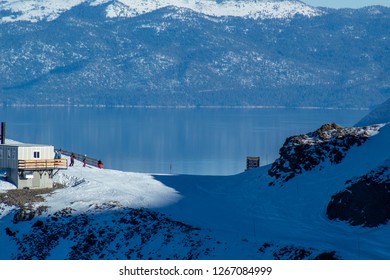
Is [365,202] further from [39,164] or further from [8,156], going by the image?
→ [8,156]

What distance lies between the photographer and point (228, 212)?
78438 mm

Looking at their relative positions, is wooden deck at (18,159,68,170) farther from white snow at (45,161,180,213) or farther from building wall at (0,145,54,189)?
white snow at (45,161,180,213)

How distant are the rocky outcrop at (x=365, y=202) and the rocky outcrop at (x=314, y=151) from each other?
858cm

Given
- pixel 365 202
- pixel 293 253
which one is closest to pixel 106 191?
pixel 365 202

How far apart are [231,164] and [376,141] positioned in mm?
65386

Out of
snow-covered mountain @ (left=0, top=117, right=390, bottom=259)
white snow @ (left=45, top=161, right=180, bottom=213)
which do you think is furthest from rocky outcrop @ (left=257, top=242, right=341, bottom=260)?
white snow @ (left=45, top=161, right=180, bottom=213)

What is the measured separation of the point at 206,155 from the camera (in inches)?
6752

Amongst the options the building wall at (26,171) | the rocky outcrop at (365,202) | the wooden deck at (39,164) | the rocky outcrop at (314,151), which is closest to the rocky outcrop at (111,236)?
the wooden deck at (39,164)

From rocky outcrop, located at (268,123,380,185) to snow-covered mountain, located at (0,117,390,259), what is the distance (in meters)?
0.09

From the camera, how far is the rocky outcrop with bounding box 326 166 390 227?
7281cm

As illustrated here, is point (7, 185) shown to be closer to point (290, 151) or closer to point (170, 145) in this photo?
point (290, 151)

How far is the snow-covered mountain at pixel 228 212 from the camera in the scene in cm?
6888

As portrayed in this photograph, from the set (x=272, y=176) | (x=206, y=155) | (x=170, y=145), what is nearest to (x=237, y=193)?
(x=272, y=176)

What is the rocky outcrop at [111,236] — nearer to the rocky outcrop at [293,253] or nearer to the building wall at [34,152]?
the rocky outcrop at [293,253]
